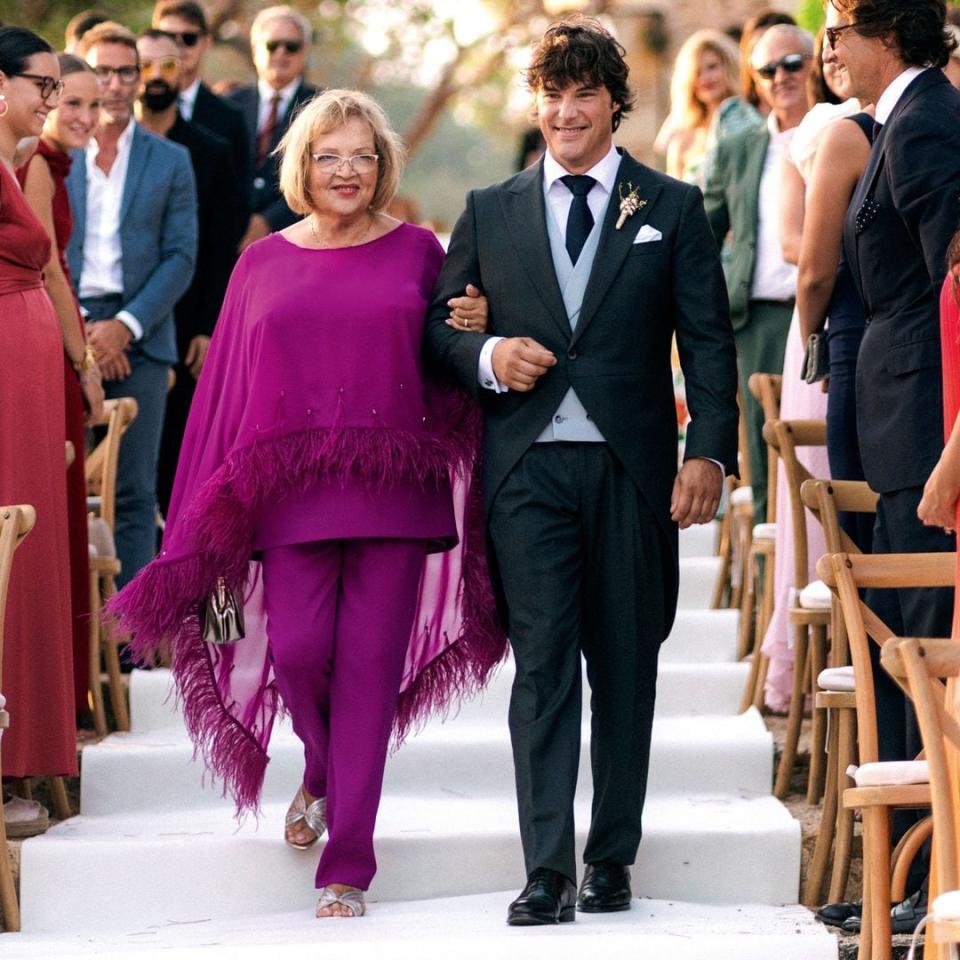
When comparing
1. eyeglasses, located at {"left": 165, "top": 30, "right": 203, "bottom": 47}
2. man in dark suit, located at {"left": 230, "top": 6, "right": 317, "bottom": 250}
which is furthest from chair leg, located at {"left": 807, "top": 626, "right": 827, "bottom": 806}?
eyeglasses, located at {"left": 165, "top": 30, "right": 203, "bottom": 47}

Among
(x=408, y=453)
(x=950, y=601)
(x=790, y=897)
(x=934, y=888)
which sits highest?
(x=408, y=453)

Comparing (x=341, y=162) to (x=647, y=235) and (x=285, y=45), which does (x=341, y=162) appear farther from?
(x=285, y=45)

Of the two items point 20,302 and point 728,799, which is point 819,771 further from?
point 20,302

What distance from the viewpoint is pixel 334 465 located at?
516cm

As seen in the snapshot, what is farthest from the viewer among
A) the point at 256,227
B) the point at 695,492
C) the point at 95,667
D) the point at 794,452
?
the point at 256,227

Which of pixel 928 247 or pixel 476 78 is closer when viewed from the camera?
pixel 928 247

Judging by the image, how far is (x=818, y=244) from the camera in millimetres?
5566

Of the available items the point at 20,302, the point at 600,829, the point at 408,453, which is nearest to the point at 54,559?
the point at 20,302

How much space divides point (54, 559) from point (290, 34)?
3.70m

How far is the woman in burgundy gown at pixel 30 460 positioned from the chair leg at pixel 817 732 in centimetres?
207

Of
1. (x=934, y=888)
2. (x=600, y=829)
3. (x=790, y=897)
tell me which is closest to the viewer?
(x=934, y=888)

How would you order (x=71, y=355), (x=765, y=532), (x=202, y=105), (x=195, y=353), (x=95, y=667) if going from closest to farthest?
(x=71, y=355), (x=95, y=667), (x=765, y=532), (x=195, y=353), (x=202, y=105)

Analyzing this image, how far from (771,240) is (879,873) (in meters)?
3.75

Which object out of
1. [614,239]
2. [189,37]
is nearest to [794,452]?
[614,239]
